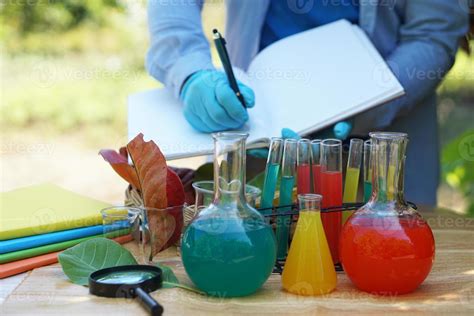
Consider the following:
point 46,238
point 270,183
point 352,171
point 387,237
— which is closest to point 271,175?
point 270,183

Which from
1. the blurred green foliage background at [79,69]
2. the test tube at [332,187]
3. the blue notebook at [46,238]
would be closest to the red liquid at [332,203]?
the test tube at [332,187]

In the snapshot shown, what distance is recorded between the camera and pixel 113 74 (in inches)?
167

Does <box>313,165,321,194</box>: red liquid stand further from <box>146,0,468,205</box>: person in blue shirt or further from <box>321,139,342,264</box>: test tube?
<box>146,0,468,205</box>: person in blue shirt

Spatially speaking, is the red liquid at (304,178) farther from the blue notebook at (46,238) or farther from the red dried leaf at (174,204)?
the blue notebook at (46,238)

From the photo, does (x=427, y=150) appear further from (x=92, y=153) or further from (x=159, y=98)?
(x=92, y=153)

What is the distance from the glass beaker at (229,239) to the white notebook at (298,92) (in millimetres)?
262

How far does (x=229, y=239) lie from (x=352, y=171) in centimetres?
25

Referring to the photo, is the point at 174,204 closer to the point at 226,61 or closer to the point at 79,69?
the point at 226,61

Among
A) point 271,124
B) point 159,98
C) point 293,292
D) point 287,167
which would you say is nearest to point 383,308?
point 293,292

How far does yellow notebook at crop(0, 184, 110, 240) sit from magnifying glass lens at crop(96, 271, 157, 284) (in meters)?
0.24

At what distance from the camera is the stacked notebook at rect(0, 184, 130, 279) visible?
1.09 metres

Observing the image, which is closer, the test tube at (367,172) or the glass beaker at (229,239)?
the glass beaker at (229,239)

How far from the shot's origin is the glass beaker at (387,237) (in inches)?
35.3

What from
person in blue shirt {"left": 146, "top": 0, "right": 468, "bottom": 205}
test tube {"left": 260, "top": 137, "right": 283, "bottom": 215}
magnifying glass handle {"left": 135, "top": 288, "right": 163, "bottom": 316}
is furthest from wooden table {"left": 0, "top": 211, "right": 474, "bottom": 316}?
person in blue shirt {"left": 146, "top": 0, "right": 468, "bottom": 205}
